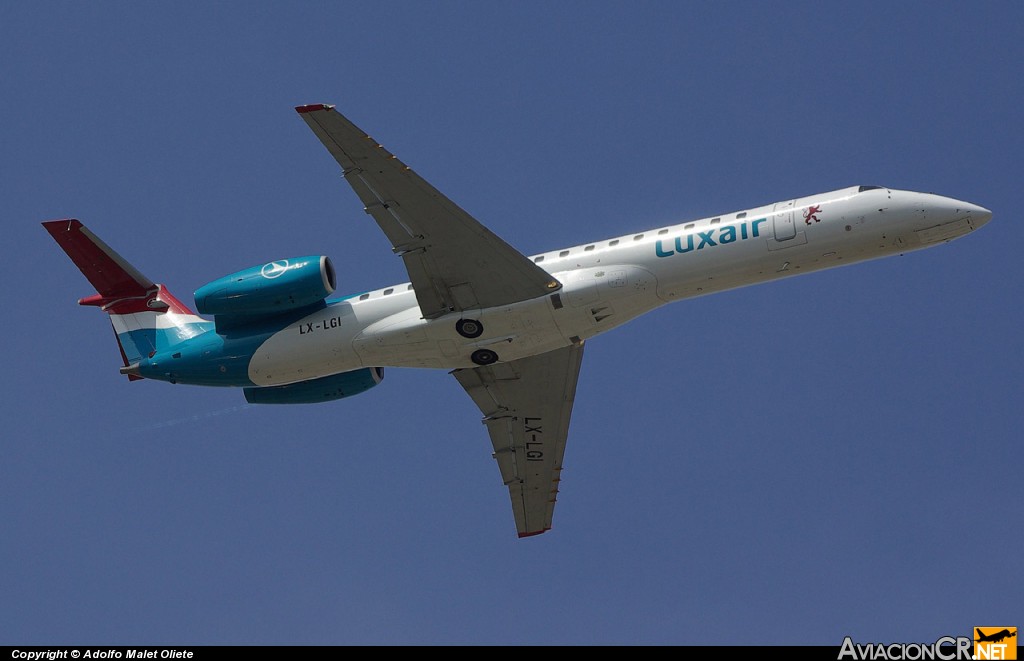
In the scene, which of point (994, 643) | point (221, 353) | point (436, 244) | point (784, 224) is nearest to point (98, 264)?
point (221, 353)

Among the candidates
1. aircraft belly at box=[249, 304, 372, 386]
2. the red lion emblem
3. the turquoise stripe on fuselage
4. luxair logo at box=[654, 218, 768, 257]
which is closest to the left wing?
aircraft belly at box=[249, 304, 372, 386]

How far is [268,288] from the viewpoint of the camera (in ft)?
125

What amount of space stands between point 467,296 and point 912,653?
49.1ft

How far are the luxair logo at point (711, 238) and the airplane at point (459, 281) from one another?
38 mm

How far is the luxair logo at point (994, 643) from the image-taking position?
1176 inches

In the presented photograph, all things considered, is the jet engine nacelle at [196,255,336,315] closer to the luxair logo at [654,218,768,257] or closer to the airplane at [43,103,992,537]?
the airplane at [43,103,992,537]

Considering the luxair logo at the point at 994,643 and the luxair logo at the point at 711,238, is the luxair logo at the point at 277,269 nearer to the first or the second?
the luxair logo at the point at 711,238

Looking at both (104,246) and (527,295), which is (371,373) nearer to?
(527,295)

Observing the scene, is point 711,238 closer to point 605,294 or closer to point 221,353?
point 605,294

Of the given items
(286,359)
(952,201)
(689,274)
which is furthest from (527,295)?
(952,201)

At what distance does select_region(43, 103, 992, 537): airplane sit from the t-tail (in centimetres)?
51

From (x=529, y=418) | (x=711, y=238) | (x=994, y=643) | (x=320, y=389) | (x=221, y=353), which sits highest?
(x=711, y=238)

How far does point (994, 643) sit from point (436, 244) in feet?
56.1

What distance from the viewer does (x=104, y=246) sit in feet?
136
